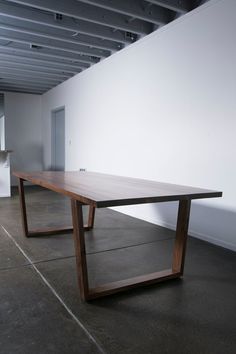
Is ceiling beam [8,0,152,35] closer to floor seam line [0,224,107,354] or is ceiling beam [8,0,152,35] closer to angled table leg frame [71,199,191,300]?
angled table leg frame [71,199,191,300]

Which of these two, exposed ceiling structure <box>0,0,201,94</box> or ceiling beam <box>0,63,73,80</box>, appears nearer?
exposed ceiling structure <box>0,0,201,94</box>

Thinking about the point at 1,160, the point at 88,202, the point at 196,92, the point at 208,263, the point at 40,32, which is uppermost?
the point at 40,32

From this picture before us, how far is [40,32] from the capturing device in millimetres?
3975

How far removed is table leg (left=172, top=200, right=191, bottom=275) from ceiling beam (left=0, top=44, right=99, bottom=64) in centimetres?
386

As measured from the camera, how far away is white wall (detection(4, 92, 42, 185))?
25.2 ft

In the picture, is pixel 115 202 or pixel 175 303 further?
pixel 175 303

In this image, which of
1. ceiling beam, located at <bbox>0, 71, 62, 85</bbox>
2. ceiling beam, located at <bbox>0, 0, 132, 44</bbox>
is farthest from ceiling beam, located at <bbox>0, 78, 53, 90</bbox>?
ceiling beam, located at <bbox>0, 0, 132, 44</bbox>

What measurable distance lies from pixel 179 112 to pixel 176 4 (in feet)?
3.85

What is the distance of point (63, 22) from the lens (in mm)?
Answer: 3768

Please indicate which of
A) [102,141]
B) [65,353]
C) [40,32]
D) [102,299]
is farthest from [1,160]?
[65,353]

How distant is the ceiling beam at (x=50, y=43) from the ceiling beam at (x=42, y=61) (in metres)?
0.49

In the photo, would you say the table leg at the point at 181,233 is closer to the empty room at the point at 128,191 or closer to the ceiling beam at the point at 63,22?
the empty room at the point at 128,191

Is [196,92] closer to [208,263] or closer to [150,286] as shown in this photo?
[208,263]

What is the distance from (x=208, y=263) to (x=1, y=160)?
184 inches
